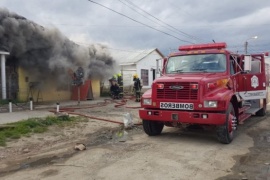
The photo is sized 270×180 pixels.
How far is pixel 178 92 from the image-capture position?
768 centimetres

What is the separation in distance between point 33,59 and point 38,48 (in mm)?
767

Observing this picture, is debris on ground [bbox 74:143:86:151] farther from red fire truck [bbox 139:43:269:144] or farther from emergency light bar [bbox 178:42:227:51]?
emergency light bar [bbox 178:42:227:51]

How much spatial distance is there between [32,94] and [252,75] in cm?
1224

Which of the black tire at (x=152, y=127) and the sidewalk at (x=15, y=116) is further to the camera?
the sidewalk at (x=15, y=116)

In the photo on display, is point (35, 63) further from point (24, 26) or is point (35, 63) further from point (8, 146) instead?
point (8, 146)

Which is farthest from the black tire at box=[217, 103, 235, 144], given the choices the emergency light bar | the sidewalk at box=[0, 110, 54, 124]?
the sidewalk at box=[0, 110, 54, 124]

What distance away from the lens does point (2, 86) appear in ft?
51.5

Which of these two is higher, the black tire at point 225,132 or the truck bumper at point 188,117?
the truck bumper at point 188,117

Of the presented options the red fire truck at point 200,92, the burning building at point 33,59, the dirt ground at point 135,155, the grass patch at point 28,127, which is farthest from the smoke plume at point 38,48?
the red fire truck at point 200,92

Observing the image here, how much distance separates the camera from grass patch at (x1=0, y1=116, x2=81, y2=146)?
8438 millimetres

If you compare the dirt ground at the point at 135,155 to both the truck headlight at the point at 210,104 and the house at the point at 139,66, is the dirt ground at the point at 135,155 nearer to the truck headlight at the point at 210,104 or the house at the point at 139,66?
the truck headlight at the point at 210,104

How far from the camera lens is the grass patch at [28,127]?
8.44m

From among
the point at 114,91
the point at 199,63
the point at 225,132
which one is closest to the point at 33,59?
the point at 114,91

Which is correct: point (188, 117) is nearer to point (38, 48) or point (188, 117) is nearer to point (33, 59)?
point (33, 59)
